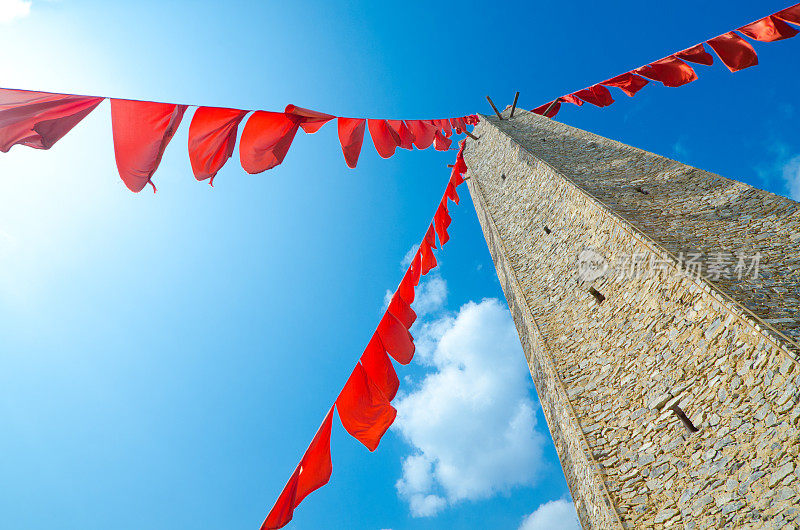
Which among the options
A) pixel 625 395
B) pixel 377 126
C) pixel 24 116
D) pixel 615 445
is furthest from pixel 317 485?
pixel 377 126

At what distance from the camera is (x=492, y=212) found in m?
9.97

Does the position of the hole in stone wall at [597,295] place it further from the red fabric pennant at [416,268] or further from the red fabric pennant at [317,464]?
the red fabric pennant at [317,464]

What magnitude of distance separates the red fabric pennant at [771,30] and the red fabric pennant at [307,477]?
846cm

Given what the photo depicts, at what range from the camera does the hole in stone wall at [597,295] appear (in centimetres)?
552

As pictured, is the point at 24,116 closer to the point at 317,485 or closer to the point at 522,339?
the point at 317,485

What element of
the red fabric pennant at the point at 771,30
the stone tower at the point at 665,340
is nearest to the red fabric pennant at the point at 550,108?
the stone tower at the point at 665,340

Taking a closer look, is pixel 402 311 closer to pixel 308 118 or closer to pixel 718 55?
pixel 308 118

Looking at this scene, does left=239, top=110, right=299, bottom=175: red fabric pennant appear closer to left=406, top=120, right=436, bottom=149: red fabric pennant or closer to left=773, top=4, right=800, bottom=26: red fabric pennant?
left=406, top=120, right=436, bottom=149: red fabric pennant

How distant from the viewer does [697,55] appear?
6879mm

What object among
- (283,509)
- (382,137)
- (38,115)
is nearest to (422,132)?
(382,137)

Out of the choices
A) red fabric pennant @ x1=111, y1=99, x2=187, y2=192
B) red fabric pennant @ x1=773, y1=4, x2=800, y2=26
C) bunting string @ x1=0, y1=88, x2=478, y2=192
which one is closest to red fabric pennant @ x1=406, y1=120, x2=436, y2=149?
bunting string @ x1=0, y1=88, x2=478, y2=192

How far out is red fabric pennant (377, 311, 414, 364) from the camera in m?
5.02

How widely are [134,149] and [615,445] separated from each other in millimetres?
5079

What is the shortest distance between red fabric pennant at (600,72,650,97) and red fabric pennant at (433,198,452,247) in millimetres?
4444
